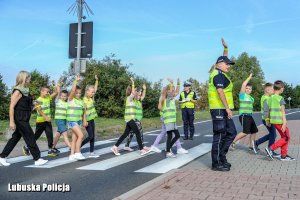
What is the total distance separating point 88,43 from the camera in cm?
1266

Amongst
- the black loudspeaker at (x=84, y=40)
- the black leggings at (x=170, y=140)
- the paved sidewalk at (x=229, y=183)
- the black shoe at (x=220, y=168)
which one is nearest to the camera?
the paved sidewalk at (x=229, y=183)

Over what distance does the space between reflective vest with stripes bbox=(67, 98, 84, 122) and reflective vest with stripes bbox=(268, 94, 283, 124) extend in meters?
4.10

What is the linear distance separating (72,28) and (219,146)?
775 cm

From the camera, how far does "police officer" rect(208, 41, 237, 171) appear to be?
6.84 metres

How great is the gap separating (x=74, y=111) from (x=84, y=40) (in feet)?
15.9

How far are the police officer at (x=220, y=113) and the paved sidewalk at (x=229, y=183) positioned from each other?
0.29m

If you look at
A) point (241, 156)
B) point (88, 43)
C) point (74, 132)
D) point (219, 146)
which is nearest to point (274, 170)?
point (219, 146)

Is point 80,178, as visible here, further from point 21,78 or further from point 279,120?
point 279,120

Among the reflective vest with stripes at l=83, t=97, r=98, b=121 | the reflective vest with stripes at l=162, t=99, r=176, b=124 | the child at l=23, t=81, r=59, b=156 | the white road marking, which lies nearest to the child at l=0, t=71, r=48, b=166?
the reflective vest with stripes at l=83, t=97, r=98, b=121

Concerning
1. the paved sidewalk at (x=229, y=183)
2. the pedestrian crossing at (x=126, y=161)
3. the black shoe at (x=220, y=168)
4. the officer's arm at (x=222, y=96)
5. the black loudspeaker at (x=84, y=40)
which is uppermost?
the black loudspeaker at (x=84, y=40)

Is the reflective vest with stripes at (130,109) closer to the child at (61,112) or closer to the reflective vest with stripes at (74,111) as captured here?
the reflective vest with stripes at (74,111)

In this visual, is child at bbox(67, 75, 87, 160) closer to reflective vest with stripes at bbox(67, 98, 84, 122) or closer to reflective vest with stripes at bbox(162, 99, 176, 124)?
reflective vest with stripes at bbox(67, 98, 84, 122)

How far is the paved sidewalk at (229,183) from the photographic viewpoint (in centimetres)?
502

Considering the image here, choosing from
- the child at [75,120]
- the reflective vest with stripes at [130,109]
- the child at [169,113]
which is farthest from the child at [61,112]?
the child at [169,113]
